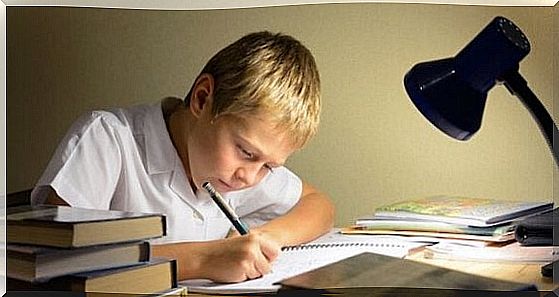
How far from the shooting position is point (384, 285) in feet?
4.14

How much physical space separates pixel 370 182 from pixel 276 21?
23cm

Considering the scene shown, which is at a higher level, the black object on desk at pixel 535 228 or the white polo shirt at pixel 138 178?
the white polo shirt at pixel 138 178

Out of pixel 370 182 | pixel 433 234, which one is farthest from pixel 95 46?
pixel 433 234

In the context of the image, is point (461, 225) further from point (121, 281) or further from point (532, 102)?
point (121, 281)

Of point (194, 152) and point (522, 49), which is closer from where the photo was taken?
point (522, 49)

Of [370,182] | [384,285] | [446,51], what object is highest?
[446,51]

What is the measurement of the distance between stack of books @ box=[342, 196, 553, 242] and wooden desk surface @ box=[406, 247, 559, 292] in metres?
0.03

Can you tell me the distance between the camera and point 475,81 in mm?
1183

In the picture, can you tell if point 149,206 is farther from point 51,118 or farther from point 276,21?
point 276,21

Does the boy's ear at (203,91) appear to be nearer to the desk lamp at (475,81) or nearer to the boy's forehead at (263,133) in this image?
the boy's forehead at (263,133)

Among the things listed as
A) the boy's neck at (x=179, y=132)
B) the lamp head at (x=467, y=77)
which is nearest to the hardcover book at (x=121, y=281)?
the boy's neck at (x=179, y=132)

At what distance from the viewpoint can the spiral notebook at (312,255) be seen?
1.26 m

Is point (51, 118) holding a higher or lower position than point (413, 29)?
lower

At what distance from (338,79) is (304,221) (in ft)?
0.60
